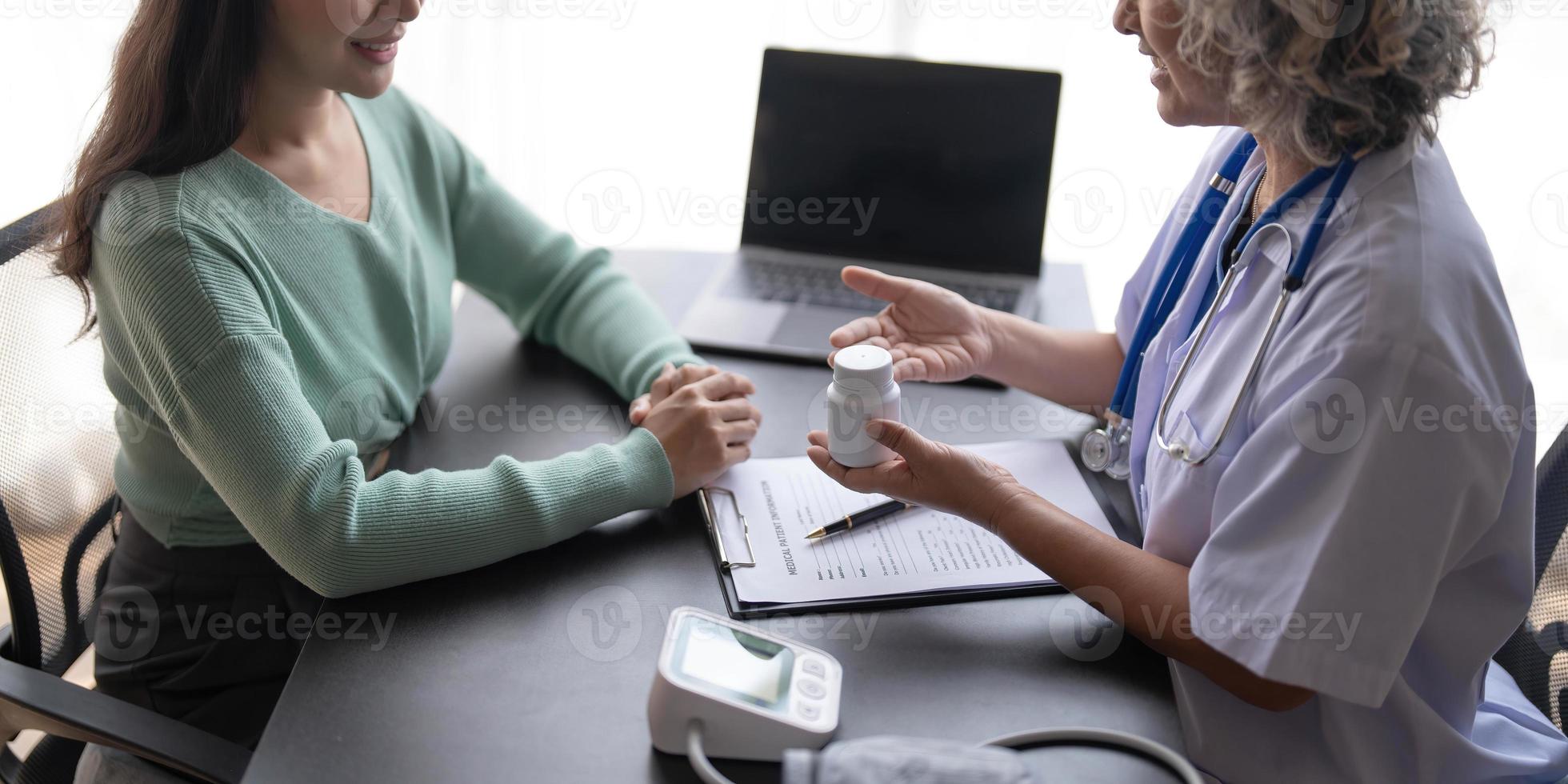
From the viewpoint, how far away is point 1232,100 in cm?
89

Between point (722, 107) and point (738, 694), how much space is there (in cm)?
183

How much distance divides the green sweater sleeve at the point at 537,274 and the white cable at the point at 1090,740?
70cm

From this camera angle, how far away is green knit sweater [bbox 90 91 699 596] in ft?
3.19

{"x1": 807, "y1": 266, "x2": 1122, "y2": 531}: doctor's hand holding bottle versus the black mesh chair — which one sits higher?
{"x1": 807, "y1": 266, "x2": 1122, "y2": 531}: doctor's hand holding bottle

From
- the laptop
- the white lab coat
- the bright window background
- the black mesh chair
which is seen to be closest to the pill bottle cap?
the white lab coat

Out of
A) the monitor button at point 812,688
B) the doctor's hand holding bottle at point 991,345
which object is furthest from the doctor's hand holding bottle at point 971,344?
the monitor button at point 812,688

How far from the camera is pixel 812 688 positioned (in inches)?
33.5

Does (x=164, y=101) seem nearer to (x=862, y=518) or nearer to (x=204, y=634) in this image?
(x=204, y=634)

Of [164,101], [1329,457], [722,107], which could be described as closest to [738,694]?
[1329,457]

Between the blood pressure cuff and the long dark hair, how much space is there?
853 mm

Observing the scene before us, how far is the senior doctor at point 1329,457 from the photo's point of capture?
0.79 meters

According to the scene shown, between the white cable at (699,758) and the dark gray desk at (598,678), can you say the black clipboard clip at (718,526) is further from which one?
the white cable at (699,758)

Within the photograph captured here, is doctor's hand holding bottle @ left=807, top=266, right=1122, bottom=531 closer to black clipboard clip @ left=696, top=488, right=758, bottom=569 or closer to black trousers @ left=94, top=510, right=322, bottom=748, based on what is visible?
black clipboard clip @ left=696, top=488, right=758, bottom=569

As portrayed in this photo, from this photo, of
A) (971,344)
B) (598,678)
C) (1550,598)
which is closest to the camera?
(598,678)
